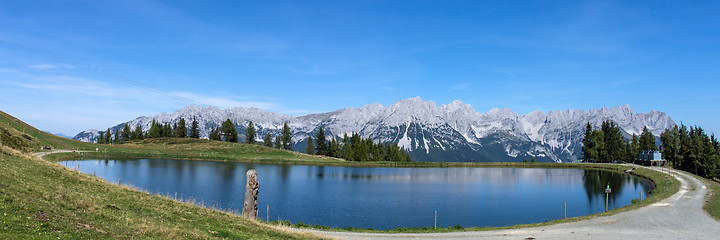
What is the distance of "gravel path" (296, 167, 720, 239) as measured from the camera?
2970cm

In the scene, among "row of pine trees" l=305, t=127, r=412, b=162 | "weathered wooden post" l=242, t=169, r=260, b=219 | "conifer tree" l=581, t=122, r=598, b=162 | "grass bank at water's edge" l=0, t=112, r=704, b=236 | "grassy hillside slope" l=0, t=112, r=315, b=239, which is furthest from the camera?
"row of pine trees" l=305, t=127, r=412, b=162

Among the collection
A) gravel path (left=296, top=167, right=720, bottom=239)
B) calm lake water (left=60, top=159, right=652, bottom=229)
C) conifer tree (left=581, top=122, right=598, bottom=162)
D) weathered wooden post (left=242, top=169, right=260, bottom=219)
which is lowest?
calm lake water (left=60, top=159, right=652, bottom=229)

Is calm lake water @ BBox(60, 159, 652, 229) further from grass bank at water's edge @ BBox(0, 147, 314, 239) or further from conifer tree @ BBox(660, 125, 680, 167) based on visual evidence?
conifer tree @ BBox(660, 125, 680, 167)

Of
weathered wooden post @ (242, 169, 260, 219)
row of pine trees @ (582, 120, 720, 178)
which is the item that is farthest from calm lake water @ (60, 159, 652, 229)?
row of pine trees @ (582, 120, 720, 178)

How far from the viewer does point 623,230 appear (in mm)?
31953

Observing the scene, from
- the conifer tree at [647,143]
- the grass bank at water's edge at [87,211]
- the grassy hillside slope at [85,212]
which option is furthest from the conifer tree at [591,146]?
the grassy hillside slope at [85,212]

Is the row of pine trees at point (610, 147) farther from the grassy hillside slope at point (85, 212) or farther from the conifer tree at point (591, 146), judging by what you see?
the grassy hillside slope at point (85, 212)

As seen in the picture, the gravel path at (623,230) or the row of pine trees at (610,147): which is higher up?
the row of pine trees at (610,147)

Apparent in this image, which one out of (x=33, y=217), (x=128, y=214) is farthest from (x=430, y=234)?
(x=33, y=217)

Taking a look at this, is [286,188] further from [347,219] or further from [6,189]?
[6,189]

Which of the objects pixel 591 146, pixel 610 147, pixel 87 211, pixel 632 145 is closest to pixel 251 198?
pixel 87 211

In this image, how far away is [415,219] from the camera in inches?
1797

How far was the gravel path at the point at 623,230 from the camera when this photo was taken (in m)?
29.7

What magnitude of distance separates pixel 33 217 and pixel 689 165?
→ 525 ft
